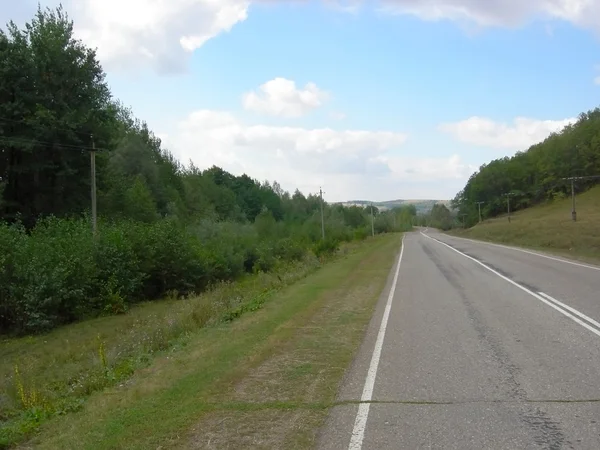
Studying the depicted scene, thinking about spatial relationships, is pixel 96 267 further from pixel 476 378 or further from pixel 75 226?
pixel 476 378

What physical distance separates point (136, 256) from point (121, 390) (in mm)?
27858

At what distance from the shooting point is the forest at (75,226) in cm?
2827

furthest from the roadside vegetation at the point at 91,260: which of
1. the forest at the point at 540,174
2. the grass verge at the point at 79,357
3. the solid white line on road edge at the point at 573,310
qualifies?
the forest at the point at 540,174

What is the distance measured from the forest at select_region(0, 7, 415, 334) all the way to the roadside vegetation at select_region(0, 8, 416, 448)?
0.29ft

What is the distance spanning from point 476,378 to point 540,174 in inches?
5965

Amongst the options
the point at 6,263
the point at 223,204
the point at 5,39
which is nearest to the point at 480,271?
the point at 6,263

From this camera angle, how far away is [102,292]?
104ft

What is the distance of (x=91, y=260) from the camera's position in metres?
31.4

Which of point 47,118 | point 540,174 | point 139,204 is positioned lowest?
point 139,204

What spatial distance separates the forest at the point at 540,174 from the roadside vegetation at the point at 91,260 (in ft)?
286

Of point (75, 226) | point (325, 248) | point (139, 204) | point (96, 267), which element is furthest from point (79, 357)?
point (139, 204)

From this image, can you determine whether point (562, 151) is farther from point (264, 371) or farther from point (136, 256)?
point (264, 371)

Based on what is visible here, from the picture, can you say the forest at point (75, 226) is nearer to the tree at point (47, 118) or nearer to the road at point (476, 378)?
the tree at point (47, 118)

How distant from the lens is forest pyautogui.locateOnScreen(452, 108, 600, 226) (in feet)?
437
